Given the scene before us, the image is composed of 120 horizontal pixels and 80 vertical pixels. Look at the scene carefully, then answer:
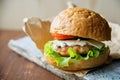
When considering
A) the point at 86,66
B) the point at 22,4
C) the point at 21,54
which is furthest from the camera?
the point at 22,4

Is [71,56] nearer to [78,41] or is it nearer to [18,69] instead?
[78,41]

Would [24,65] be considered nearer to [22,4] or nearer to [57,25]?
[57,25]

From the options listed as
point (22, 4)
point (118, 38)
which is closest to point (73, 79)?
point (118, 38)

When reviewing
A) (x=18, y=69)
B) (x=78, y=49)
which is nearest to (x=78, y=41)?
(x=78, y=49)

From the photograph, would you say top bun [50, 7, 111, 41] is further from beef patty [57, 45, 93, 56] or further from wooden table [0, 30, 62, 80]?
wooden table [0, 30, 62, 80]

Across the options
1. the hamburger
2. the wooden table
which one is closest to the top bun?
the hamburger

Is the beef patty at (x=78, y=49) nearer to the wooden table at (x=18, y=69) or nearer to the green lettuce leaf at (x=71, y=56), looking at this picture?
the green lettuce leaf at (x=71, y=56)

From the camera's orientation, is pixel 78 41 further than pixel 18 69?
No
